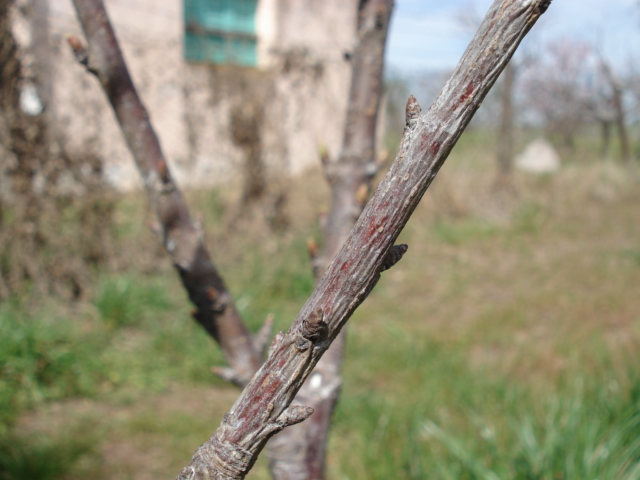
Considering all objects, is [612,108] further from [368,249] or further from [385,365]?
[368,249]

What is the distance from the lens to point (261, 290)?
4.75 metres

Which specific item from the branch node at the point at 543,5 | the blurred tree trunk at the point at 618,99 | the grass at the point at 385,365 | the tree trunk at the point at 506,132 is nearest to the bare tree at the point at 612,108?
the blurred tree trunk at the point at 618,99

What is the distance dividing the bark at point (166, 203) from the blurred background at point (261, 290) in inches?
6.4

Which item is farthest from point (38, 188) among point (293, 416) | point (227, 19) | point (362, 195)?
point (227, 19)

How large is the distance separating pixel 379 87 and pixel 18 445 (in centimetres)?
243

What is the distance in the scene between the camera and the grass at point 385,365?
2564mm

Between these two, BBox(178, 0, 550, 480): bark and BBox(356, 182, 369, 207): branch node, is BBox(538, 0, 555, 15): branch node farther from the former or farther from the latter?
BBox(356, 182, 369, 207): branch node

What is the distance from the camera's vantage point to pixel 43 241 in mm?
4301

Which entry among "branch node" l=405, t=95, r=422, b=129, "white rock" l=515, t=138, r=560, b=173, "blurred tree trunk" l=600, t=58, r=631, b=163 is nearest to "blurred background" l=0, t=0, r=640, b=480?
"branch node" l=405, t=95, r=422, b=129

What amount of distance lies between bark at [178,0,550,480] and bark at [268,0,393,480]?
54 cm

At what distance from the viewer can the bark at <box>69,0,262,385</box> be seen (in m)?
1.24

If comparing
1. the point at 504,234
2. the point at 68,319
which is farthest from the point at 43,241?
the point at 504,234

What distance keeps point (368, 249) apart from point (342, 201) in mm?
780

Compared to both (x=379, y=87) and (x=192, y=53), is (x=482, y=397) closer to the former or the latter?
(x=379, y=87)
